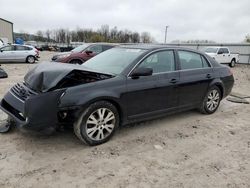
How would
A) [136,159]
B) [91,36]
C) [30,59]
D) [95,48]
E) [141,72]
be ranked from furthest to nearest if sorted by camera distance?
1. [91,36]
2. [30,59]
3. [95,48]
4. [141,72]
5. [136,159]

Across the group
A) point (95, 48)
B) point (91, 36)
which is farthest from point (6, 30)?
point (95, 48)

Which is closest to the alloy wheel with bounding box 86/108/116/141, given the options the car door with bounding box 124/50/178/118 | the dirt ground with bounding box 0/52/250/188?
the dirt ground with bounding box 0/52/250/188

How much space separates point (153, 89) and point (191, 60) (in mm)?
1378

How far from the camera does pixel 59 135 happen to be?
159 inches

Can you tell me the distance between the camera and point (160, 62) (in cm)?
450

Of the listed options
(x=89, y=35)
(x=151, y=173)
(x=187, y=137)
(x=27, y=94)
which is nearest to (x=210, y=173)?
(x=151, y=173)

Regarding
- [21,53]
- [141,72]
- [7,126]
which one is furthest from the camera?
[21,53]

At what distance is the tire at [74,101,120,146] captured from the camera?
3520 mm

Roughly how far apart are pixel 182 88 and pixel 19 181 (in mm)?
3165

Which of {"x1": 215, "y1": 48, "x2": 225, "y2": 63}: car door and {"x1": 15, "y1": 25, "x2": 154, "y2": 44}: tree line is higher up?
{"x1": 15, "y1": 25, "x2": 154, "y2": 44}: tree line

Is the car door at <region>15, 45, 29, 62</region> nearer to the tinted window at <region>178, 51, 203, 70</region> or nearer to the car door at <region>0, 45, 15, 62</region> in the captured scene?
the car door at <region>0, 45, 15, 62</region>

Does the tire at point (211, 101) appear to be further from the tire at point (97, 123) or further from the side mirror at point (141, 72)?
the tire at point (97, 123)

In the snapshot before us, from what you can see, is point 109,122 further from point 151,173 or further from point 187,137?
point 187,137

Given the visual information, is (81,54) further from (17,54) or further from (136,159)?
(136,159)
